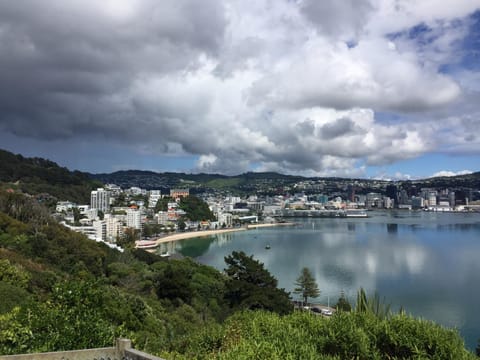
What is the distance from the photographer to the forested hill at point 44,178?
52344 mm

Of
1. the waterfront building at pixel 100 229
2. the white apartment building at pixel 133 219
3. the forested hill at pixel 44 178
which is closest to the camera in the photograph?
the waterfront building at pixel 100 229

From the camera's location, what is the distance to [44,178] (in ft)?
193

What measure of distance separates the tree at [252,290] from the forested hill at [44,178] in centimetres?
3862

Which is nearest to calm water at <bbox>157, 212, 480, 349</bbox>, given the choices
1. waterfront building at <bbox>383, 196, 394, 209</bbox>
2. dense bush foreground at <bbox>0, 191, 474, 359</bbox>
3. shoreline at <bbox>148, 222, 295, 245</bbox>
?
shoreline at <bbox>148, 222, 295, 245</bbox>

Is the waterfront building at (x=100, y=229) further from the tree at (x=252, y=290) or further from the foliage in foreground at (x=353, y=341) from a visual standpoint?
the foliage in foreground at (x=353, y=341)

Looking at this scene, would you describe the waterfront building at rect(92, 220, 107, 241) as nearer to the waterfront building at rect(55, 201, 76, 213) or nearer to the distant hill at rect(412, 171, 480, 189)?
the waterfront building at rect(55, 201, 76, 213)

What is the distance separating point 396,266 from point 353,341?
2524 centimetres

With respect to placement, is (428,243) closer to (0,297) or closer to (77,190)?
(0,297)

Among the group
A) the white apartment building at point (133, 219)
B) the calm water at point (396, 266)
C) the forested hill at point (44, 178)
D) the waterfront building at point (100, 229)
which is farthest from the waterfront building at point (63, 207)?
the calm water at point (396, 266)

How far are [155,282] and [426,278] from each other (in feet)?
51.2

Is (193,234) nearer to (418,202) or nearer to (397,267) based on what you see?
(397,267)

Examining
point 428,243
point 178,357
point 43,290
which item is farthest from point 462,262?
point 178,357

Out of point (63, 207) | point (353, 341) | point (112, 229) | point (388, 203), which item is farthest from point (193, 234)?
point (388, 203)

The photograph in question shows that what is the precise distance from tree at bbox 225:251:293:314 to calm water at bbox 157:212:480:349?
4.64 meters
